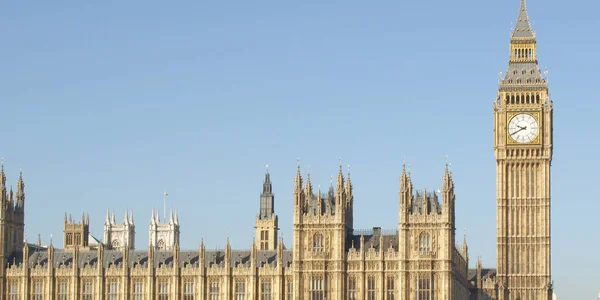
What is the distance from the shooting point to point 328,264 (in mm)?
151125

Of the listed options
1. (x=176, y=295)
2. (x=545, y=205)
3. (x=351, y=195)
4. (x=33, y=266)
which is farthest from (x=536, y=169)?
(x=33, y=266)

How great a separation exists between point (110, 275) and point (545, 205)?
52.3 metres

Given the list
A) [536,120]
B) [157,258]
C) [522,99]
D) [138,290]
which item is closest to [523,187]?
[536,120]

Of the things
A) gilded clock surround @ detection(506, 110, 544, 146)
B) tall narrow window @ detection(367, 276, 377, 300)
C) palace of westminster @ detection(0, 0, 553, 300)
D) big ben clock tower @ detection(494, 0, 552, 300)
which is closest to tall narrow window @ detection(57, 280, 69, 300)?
palace of westminster @ detection(0, 0, 553, 300)

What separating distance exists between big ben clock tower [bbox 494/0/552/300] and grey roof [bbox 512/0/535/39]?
6174 millimetres

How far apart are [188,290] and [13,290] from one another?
1920cm

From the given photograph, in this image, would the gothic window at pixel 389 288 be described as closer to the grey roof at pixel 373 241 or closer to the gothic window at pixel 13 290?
the grey roof at pixel 373 241

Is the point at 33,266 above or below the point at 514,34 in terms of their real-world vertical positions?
below

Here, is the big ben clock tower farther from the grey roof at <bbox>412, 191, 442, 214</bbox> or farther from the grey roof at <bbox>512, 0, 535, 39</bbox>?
the grey roof at <bbox>412, 191, 442, 214</bbox>

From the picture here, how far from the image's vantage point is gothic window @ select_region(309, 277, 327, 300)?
5945 inches

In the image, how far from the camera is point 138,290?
524 feet

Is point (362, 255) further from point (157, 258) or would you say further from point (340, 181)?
point (157, 258)

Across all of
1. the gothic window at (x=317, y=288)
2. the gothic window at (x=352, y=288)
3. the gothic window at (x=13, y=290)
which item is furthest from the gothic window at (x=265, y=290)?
the gothic window at (x=13, y=290)

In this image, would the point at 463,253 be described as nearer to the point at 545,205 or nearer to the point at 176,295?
the point at 545,205
